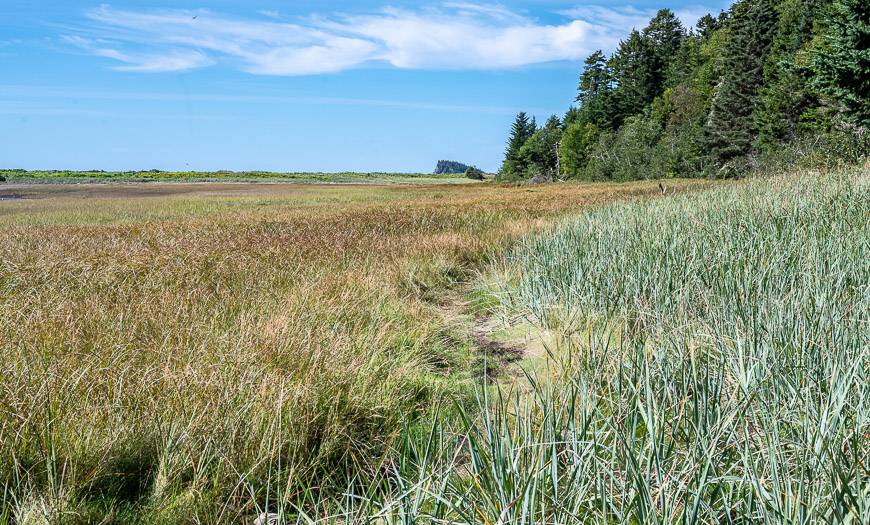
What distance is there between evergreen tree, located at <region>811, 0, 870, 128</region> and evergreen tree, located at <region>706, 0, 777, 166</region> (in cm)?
2851

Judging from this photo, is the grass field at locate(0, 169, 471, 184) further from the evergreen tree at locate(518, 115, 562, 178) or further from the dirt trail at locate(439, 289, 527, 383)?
the dirt trail at locate(439, 289, 527, 383)

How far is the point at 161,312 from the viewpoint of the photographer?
393cm

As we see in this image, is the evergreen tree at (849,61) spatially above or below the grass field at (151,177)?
above

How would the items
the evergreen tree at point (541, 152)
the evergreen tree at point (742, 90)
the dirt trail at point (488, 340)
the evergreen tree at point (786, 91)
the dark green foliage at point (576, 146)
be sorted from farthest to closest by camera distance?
the evergreen tree at point (541, 152)
the dark green foliage at point (576, 146)
the evergreen tree at point (742, 90)
the evergreen tree at point (786, 91)
the dirt trail at point (488, 340)

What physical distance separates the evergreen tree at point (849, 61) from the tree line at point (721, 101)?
0.12ft

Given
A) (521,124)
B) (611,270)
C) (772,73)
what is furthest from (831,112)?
(521,124)

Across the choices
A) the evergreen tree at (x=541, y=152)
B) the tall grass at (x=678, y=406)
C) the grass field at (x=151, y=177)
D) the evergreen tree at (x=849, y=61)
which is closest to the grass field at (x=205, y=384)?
the tall grass at (x=678, y=406)

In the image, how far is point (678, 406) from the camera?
217 cm

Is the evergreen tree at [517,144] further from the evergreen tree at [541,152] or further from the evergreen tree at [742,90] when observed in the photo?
the evergreen tree at [742,90]

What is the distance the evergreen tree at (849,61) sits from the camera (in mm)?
18453

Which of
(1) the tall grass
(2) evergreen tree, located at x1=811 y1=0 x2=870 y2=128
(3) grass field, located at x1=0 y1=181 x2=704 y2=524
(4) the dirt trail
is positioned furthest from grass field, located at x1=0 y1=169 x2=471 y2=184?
(1) the tall grass

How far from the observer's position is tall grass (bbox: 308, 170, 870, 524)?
5.09ft

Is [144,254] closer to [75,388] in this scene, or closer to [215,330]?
[215,330]

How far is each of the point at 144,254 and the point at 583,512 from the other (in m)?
5.97
